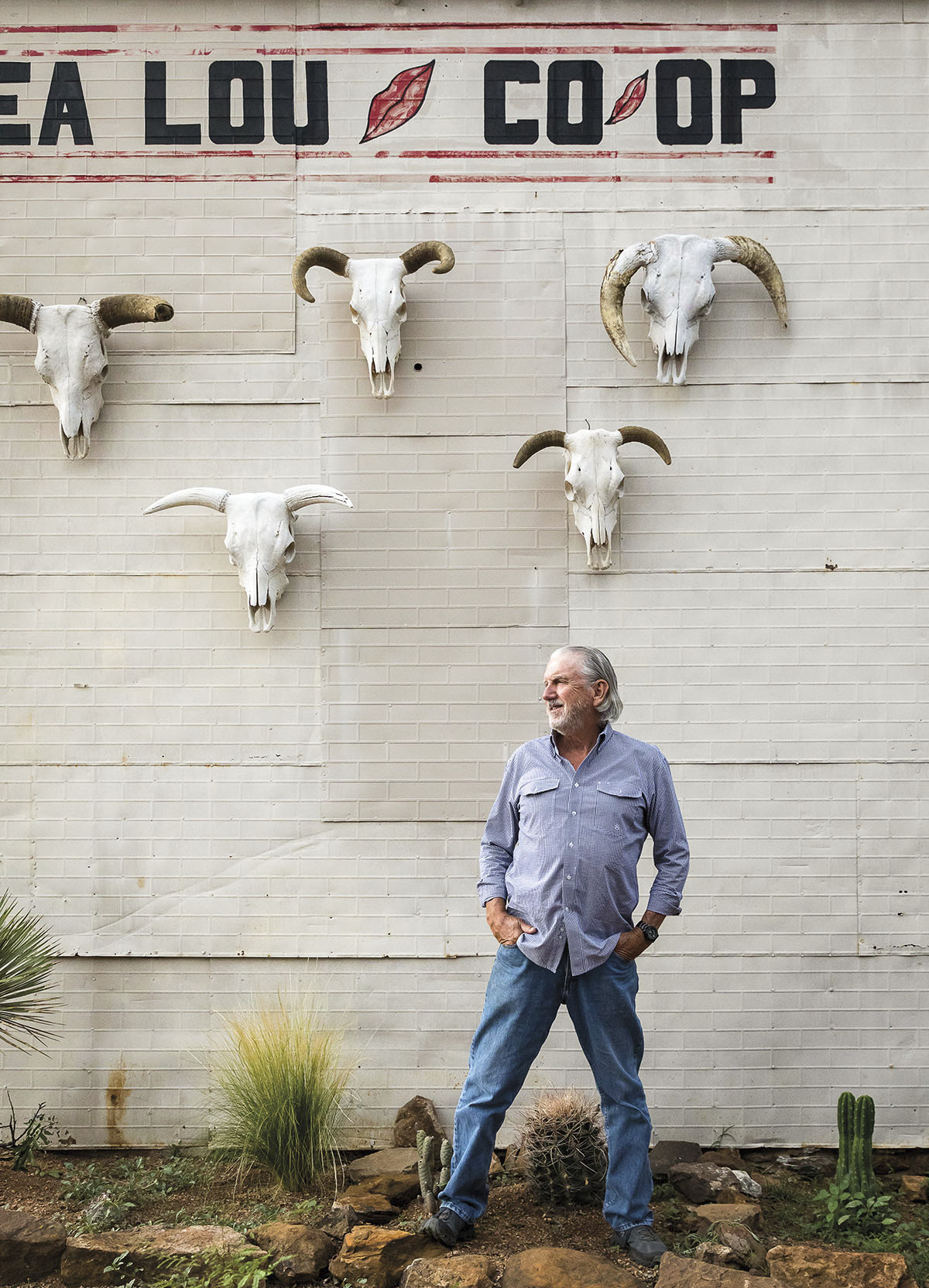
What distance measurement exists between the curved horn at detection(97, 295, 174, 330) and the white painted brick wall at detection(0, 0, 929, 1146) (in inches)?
7.7

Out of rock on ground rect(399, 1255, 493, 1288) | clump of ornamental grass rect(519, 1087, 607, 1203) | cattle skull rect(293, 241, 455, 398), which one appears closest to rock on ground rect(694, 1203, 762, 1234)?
clump of ornamental grass rect(519, 1087, 607, 1203)

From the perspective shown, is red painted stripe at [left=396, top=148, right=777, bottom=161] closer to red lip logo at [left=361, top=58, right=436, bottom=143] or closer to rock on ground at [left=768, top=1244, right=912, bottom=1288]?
red lip logo at [left=361, top=58, right=436, bottom=143]

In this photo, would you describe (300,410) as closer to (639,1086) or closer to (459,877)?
(459,877)

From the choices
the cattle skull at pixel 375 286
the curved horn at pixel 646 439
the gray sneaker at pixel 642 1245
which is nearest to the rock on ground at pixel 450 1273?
the gray sneaker at pixel 642 1245

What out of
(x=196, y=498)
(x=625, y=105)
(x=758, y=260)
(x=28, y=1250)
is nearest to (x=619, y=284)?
(x=758, y=260)

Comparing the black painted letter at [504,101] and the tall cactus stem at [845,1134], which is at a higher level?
the black painted letter at [504,101]

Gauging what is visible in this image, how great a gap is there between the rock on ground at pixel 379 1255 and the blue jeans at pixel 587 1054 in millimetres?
167

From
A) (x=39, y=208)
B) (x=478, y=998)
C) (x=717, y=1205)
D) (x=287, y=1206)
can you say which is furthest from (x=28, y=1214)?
(x=39, y=208)

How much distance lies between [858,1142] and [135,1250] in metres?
2.63

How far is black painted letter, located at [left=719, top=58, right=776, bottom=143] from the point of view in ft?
17.0

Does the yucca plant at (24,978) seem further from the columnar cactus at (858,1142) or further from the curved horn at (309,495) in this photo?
the columnar cactus at (858,1142)

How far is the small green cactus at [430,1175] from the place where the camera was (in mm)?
3951

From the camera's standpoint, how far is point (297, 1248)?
377 cm

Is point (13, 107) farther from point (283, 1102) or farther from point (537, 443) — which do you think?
point (283, 1102)
